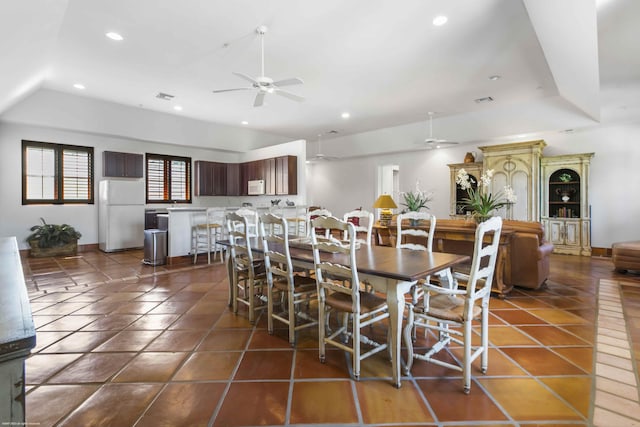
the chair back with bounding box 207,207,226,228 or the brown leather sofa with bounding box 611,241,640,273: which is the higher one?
the chair back with bounding box 207,207,226,228

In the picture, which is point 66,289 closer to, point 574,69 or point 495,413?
point 495,413

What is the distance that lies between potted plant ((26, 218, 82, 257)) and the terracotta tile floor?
3.77 metres

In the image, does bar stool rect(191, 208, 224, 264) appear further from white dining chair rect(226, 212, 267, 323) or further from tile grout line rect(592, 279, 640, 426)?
tile grout line rect(592, 279, 640, 426)

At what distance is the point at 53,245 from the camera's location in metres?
6.36

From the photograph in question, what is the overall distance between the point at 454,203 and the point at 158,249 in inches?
262

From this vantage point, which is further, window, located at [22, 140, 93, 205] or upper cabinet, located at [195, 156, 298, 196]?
upper cabinet, located at [195, 156, 298, 196]

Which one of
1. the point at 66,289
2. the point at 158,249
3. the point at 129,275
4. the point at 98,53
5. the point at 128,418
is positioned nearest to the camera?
the point at 128,418

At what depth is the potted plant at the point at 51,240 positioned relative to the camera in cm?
629

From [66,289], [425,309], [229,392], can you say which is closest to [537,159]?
[425,309]

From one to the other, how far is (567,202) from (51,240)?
10648 millimetres

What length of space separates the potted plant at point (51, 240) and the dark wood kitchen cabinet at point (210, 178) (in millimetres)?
3009

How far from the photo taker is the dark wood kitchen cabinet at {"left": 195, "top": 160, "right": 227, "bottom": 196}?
28.3ft

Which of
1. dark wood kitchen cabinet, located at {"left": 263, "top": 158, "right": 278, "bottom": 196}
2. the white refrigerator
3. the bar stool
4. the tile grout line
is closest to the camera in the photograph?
the tile grout line

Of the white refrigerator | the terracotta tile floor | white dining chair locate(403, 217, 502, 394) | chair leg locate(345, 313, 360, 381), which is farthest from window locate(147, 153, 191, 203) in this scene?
white dining chair locate(403, 217, 502, 394)
